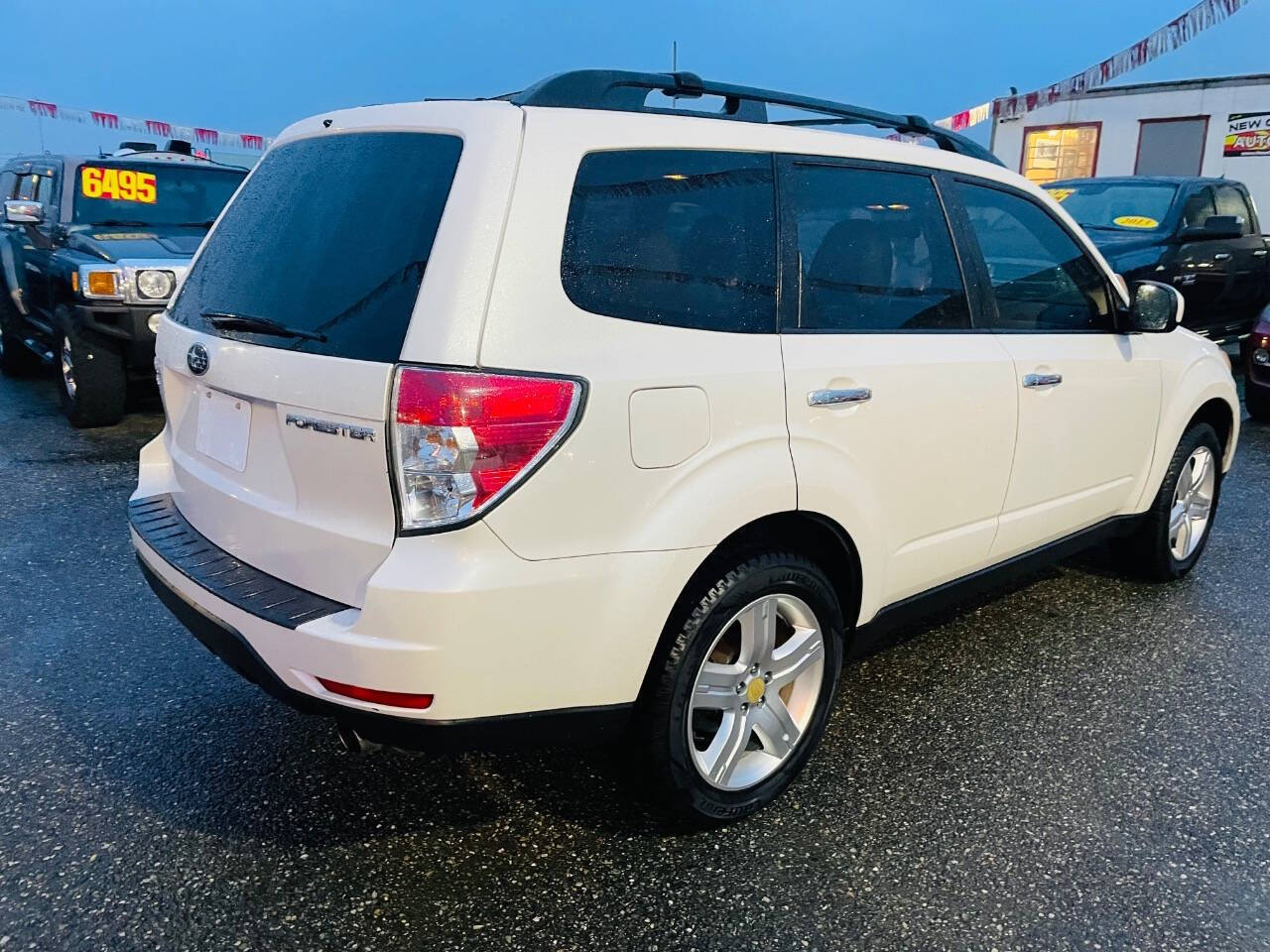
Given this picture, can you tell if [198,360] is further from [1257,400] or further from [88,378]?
[1257,400]

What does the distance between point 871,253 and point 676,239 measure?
0.75m

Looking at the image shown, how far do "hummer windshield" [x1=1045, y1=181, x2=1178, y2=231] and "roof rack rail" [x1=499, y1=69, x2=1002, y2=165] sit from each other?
6.56m

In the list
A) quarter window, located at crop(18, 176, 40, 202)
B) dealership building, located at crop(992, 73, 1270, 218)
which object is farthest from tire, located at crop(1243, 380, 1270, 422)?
quarter window, located at crop(18, 176, 40, 202)

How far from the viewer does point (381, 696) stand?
2.03m

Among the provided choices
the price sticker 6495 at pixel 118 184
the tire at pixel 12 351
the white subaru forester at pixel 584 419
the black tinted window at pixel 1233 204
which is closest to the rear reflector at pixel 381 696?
the white subaru forester at pixel 584 419

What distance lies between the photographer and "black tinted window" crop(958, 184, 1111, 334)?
10.5 ft

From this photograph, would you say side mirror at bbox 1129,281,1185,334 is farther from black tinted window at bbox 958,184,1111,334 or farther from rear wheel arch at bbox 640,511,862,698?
rear wheel arch at bbox 640,511,862,698

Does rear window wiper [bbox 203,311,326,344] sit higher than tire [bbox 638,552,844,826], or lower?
higher

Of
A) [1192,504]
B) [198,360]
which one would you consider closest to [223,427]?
[198,360]

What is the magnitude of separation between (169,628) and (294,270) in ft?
6.33

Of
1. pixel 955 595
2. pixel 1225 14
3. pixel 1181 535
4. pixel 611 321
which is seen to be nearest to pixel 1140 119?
pixel 1225 14

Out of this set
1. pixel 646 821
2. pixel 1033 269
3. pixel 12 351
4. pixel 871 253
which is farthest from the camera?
pixel 12 351

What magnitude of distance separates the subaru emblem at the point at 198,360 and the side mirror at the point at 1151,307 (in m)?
3.10

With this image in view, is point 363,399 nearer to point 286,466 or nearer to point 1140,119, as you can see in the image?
point 286,466
